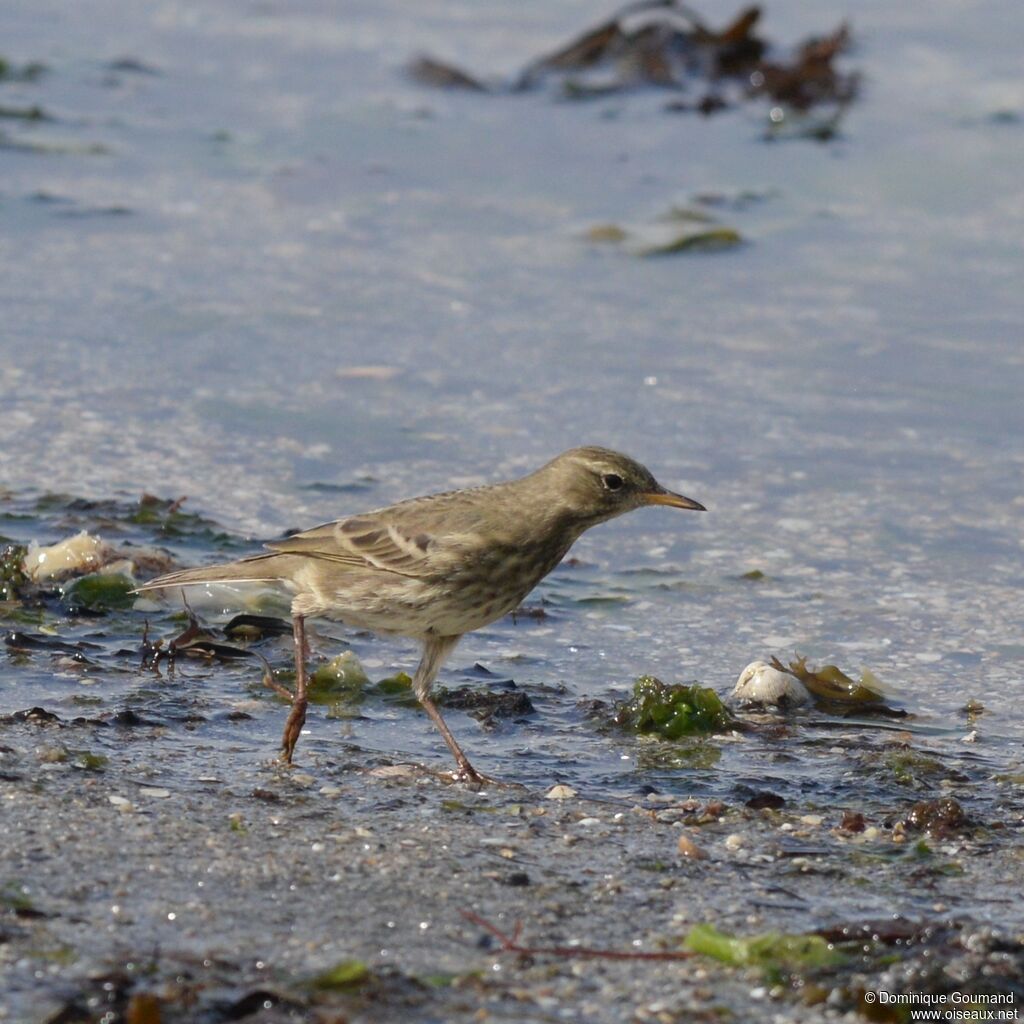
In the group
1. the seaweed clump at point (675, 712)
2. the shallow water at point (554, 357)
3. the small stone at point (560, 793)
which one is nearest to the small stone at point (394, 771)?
the shallow water at point (554, 357)

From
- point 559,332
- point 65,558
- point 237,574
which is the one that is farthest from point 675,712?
point 559,332

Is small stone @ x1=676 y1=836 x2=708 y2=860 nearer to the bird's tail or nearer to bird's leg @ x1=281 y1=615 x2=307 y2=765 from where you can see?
bird's leg @ x1=281 y1=615 x2=307 y2=765

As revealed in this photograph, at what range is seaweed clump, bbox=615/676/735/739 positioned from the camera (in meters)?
6.91

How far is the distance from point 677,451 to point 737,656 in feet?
7.58

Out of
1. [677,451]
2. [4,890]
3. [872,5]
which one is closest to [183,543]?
[677,451]

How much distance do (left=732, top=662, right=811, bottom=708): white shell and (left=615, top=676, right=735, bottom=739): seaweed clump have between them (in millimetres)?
276

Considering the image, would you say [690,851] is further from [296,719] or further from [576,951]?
[296,719]

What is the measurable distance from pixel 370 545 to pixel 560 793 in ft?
4.36

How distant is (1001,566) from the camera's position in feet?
29.0

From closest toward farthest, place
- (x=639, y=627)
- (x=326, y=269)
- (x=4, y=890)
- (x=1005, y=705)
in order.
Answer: (x=4, y=890) < (x=1005, y=705) < (x=639, y=627) < (x=326, y=269)

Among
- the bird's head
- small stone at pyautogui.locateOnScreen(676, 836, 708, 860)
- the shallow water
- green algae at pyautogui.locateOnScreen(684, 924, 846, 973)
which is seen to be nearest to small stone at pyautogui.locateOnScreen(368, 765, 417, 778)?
the shallow water

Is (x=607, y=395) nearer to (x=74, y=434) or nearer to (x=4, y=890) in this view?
(x=74, y=434)

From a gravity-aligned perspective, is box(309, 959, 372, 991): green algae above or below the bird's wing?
below

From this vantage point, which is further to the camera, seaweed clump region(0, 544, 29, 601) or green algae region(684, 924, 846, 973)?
seaweed clump region(0, 544, 29, 601)
